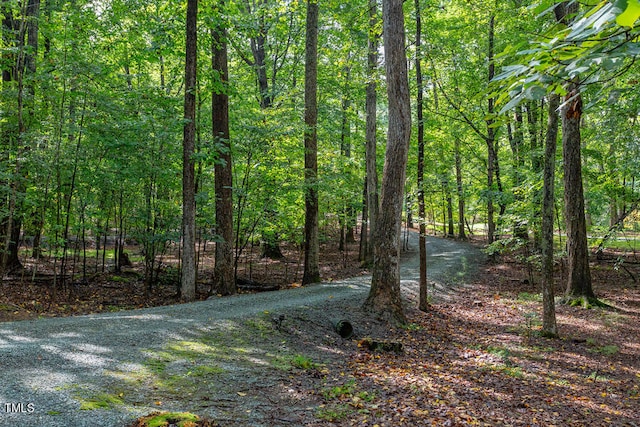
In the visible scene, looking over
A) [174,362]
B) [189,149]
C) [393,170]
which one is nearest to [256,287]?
[189,149]

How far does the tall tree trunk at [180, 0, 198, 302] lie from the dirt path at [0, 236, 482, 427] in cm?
152

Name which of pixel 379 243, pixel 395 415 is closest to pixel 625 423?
pixel 395 415

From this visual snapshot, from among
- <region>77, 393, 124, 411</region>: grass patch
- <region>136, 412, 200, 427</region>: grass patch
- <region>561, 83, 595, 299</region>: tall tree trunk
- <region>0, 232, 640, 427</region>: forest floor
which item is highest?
<region>561, 83, 595, 299</region>: tall tree trunk

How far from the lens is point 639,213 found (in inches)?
468

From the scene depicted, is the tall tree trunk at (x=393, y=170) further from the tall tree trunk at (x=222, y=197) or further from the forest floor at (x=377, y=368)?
the tall tree trunk at (x=222, y=197)

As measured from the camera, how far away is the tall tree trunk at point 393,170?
8.61 metres

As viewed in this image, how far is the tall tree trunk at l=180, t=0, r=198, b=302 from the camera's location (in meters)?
9.98

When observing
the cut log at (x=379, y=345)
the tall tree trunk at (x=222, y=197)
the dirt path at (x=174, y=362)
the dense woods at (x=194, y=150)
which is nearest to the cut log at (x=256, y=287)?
the dense woods at (x=194, y=150)

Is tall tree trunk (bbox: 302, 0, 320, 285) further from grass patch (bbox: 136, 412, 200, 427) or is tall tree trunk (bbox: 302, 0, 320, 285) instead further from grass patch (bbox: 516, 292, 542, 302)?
grass patch (bbox: 136, 412, 200, 427)

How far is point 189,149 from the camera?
33.4ft

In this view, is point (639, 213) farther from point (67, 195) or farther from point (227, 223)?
point (67, 195)

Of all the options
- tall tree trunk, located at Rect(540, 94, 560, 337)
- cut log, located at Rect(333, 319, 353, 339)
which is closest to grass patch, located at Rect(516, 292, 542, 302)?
tall tree trunk, located at Rect(540, 94, 560, 337)

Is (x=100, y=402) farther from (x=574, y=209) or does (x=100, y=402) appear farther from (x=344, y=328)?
(x=574, y=209)

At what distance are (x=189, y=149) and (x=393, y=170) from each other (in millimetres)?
5033
